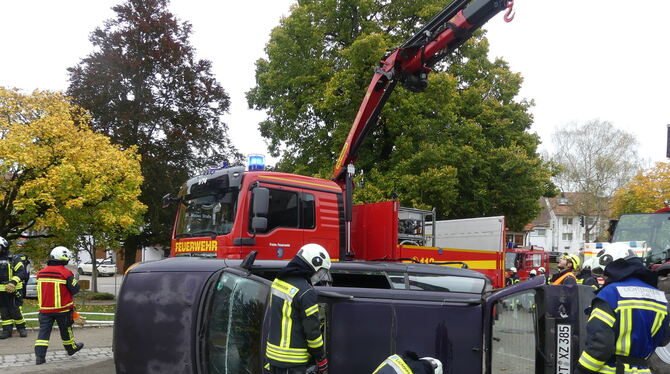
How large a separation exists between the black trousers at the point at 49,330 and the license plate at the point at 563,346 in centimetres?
674

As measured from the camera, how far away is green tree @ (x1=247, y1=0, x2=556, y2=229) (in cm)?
1917

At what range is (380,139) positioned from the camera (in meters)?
20.7

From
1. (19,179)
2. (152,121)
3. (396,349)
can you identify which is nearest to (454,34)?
(396,349)

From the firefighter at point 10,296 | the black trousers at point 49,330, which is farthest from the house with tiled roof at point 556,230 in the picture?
the black trousers at point 49,330

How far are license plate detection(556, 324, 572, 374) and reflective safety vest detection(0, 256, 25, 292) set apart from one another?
9.66 metres

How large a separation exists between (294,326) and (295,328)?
2 cm

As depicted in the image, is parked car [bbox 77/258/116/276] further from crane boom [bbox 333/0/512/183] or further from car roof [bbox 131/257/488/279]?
car roof [bbox 131/257/488/279]

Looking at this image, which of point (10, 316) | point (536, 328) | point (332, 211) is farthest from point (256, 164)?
point (536, 328)

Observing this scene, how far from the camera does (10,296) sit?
1027 cm

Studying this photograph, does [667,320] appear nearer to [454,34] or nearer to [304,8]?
[454,34]

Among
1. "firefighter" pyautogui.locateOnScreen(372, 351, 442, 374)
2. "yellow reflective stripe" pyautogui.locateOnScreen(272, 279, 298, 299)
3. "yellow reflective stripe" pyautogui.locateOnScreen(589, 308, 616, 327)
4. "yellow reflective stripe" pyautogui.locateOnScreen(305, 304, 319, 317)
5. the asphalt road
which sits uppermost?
"yellow reflective stripe" pyautogui.locateOnScreen(272, 279, 298, 299)

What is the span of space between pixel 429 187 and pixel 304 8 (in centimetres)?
813

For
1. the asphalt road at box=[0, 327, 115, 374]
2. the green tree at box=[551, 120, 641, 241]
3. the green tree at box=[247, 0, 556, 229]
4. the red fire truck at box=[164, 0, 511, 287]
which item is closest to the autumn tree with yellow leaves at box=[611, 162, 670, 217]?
the green tree at box=[551, 120, 641, 241]

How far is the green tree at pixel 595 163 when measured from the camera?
46.0m
